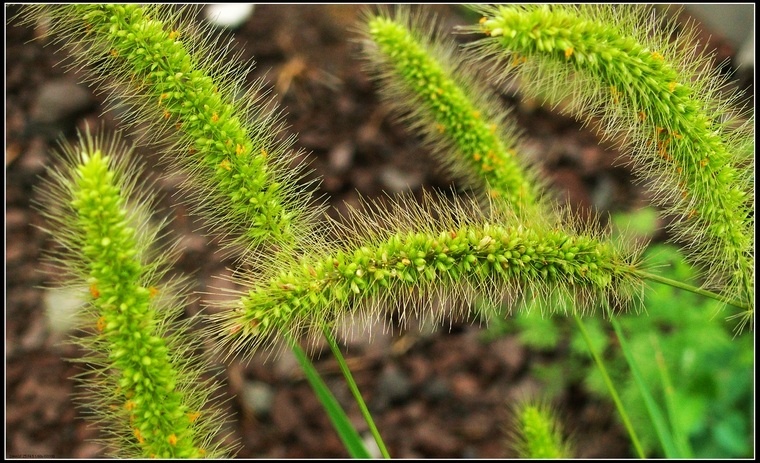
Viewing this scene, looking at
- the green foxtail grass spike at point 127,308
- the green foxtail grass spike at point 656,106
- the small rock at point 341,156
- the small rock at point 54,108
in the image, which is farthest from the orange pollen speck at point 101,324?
the small rock at point 54,108

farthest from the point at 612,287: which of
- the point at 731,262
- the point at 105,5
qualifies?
the point at 105,5

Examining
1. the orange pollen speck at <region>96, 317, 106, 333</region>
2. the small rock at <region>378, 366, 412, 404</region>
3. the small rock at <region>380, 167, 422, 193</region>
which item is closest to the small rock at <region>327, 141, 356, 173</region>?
the small rock at <region>380, 167, 422, 193</region>

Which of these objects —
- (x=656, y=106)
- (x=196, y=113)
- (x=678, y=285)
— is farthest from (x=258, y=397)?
(x=656, y=106)

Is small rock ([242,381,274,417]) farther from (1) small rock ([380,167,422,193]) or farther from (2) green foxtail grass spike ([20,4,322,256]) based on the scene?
(2) green foxtail grass spike ([20,4,322,256])

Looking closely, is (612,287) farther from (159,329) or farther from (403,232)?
(159,329)

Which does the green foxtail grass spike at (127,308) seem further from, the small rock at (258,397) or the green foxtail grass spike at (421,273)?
the small rock at (258,397)

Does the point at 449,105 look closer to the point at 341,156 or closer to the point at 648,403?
the point at 648,403

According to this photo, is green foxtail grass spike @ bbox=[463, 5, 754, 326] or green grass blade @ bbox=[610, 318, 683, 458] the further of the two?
A: green grass blade @ bbox=[610, 318, 683, 458]
